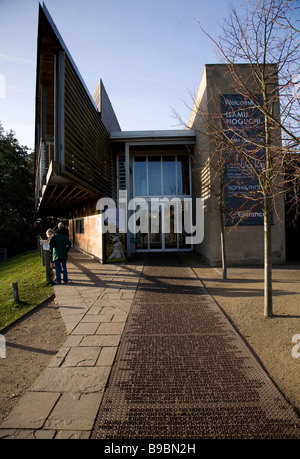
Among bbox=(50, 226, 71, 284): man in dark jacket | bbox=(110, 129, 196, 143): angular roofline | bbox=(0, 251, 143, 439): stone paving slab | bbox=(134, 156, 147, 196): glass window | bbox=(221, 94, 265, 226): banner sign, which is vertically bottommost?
bbox=(0, 251, 143, 439): stone paving slab

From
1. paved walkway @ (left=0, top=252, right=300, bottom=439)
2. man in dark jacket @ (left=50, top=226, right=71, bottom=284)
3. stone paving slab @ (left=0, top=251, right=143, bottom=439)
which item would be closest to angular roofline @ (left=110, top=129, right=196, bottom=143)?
man in dark jacket @ (left=50, top=226, right=71, bottom=284)

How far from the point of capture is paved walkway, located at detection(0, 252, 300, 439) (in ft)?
7.47

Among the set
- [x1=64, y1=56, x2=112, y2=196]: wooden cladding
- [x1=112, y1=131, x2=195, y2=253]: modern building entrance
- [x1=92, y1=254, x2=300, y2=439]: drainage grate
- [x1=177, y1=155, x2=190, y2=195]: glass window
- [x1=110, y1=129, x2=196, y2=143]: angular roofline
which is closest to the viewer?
[x1=92, y1=254, x2=300, y2=439]: drainage grate

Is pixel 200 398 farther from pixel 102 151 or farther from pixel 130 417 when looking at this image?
pixel 102 151

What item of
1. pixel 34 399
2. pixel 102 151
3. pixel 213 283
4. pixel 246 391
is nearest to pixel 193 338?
pixel 246 391

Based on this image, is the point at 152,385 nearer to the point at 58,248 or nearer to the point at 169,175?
the point at 58,248

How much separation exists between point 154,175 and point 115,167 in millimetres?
2248

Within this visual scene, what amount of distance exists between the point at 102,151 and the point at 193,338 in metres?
9.66

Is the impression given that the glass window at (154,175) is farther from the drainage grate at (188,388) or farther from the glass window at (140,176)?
the drainage grate at (188,388)

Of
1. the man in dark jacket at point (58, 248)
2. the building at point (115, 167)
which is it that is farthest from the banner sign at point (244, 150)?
the man in dark jacket at point (58, 248)

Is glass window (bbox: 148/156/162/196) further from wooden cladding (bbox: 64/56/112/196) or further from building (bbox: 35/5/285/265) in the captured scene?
wooden cladding (bbox: 64/56/112/196)

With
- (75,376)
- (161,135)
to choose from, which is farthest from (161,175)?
(75,376)

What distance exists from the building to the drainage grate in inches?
161

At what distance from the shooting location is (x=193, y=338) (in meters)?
4.07
